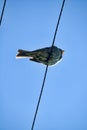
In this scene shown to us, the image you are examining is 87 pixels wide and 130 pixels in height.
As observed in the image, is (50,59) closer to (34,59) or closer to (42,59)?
(42,59)

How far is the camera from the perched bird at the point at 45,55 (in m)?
5.88

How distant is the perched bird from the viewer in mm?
5878

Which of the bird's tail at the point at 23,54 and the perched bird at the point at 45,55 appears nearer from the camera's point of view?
the perched bird at the point at 45,55

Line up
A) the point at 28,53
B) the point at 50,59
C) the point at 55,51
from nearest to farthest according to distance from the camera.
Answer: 1. the point at 50,59
2. the point at 55,51
3. the point at 28,53

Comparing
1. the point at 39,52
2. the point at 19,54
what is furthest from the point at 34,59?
the point at 19,54

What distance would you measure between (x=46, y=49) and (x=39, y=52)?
41 cm

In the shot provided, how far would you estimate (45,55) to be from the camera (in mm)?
6023

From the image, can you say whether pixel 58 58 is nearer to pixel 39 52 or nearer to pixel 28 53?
pixel 39 52

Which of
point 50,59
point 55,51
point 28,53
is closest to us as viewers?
point 50,59

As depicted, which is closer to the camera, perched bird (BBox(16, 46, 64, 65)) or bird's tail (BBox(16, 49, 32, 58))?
perched bird (BBox(16, 46, 64, 65))

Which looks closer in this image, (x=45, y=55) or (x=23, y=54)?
(x=45, y=55)

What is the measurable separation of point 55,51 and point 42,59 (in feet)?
1.29

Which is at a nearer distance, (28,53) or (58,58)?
(58,58)

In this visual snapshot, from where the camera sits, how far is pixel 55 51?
20.5 ft
